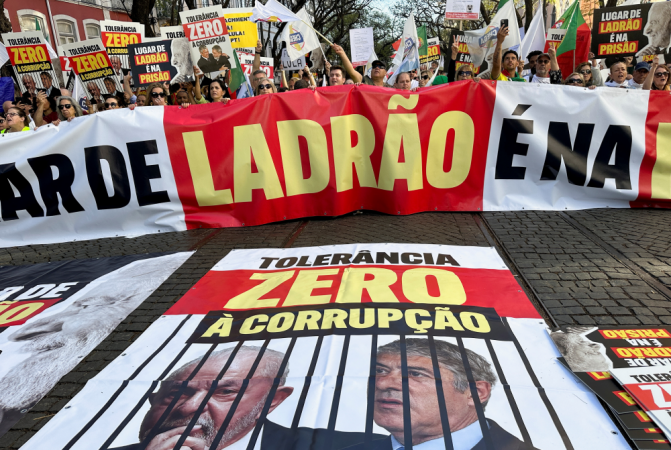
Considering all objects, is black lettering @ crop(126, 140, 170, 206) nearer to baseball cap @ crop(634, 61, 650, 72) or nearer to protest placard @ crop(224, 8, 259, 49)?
protest placard @ crop(224, 8, 259, 49)

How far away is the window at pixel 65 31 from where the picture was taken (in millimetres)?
22277

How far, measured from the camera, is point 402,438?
84.0 inches

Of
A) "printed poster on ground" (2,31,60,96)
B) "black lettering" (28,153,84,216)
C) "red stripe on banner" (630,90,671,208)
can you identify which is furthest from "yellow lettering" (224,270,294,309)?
"printed poster on ground" (2,31,60,96)

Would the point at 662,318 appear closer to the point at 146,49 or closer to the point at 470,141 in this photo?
the point at 470,141

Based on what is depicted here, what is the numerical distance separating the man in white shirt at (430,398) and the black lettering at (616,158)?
168 inches

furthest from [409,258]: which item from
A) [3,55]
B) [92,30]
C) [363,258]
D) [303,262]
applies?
[92,30]

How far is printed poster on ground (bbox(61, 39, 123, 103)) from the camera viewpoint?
8.50 m

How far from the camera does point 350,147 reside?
5.84 m

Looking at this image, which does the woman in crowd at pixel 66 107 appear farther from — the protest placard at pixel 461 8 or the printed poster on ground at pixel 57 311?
the protest placard at pixel 461 8

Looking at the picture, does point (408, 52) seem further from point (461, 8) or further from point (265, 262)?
point (265, 262)

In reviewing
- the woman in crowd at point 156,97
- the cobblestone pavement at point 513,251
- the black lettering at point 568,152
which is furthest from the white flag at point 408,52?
the woman in crowd at point 156,97

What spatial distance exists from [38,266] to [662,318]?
18.8 feet

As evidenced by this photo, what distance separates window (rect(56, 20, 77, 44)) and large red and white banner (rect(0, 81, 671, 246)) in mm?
20460

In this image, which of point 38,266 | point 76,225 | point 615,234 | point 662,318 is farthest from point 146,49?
point 662,318
